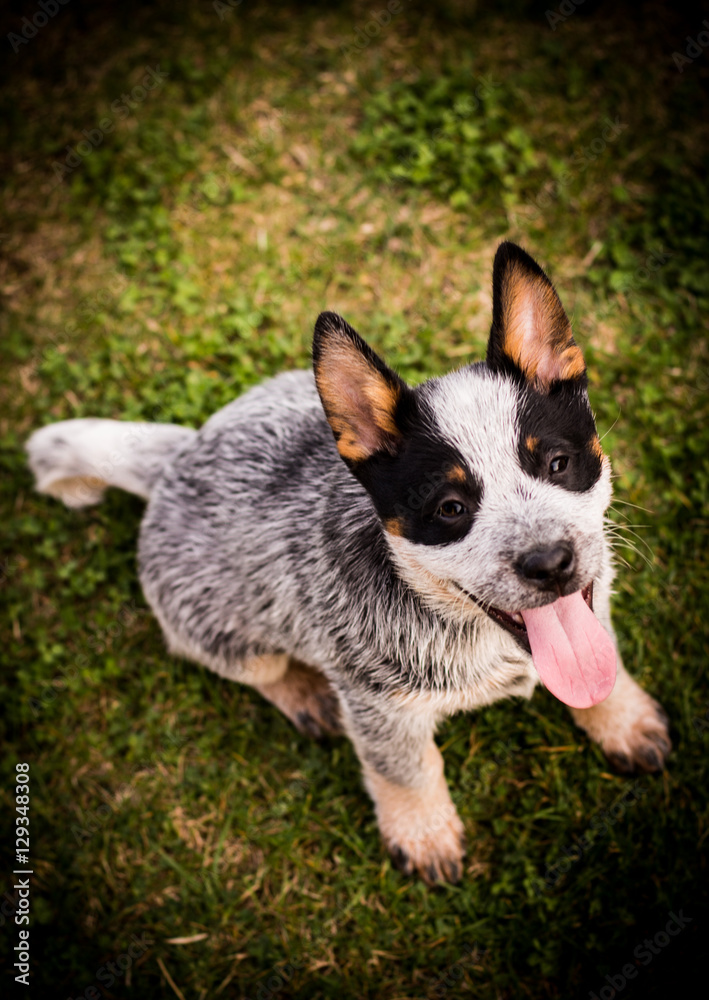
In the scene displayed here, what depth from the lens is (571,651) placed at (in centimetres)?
210

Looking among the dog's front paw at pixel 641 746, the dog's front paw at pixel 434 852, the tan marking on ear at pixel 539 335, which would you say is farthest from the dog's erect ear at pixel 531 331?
the dog's front paw at pixel 434 852

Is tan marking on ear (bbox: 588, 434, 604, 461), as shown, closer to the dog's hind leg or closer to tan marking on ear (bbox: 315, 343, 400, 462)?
tan marking on ear (bbox: 315, 343, 400, 462)

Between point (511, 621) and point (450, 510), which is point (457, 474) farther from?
point (511, 621)

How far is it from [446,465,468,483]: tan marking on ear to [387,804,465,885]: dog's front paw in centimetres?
165

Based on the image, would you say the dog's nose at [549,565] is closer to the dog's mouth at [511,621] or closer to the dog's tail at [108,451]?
the dog's mouth at [511,621]

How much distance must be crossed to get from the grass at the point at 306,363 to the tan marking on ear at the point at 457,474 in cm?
92

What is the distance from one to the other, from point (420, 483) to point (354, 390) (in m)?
0.33

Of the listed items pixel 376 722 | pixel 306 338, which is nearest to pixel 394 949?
pixel 376 722

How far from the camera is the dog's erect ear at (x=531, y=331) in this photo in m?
1.92

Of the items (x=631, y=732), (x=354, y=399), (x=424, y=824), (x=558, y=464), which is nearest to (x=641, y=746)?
(x=631, y=732)

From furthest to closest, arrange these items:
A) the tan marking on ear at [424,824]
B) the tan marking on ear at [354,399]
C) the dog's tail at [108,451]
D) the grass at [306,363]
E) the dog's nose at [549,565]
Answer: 1. the dog's tail at [108,451]
2. the grass at [306,363]
3. the tan marking on ear at [424,824]
4. the tan marking on ear at [354,399]
5. the dog's nose at [549,565]

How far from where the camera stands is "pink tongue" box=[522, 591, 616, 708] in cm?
205

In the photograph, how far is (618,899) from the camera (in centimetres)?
280

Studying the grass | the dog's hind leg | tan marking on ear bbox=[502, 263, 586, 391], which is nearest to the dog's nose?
tan marking on ear bbox=[502, 263, 586, 391]
